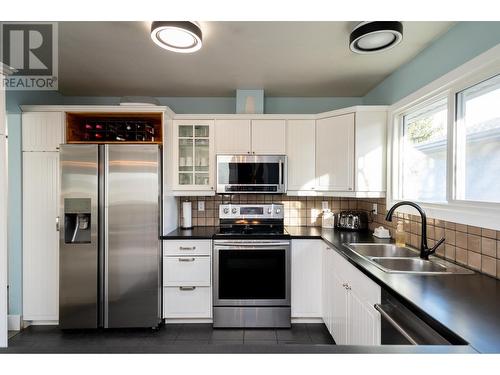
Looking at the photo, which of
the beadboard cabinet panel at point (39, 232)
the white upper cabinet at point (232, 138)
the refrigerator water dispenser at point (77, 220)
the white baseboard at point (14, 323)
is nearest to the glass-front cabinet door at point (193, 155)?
the white upper cabinet at point (232, 138)

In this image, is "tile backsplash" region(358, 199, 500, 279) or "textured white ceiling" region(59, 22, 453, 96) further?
"textured white ceiling" region(59, 22, 453, 96)

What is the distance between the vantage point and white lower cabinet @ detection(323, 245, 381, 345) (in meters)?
1.42

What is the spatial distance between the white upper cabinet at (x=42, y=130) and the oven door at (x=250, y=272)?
6.15 ft

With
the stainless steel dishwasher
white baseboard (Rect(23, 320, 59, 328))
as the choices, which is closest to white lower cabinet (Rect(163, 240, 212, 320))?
white baseboard (Rect(23, 320, 59, 328))

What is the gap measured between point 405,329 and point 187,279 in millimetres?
1906

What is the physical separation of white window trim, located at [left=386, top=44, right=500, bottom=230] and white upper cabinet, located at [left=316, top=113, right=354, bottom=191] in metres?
0.40

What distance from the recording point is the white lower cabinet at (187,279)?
8.00 ft

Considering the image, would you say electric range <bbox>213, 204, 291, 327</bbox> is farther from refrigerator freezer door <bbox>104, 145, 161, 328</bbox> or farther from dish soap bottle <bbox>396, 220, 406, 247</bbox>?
dish soap bottle <bbox>396, 220, 406, 247</bbox>

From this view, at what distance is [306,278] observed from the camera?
96.9 inches

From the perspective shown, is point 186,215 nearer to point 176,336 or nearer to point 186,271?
point 186,271

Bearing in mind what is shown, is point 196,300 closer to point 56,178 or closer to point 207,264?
point 207,264

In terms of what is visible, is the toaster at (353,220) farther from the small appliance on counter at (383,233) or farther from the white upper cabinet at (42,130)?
the white upper cabinet at (42,130)
